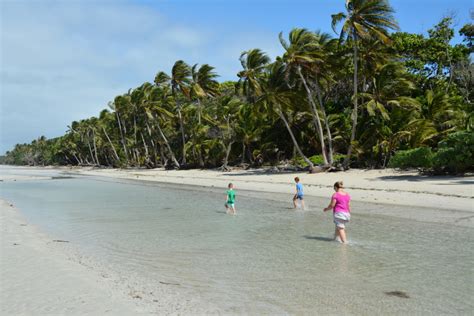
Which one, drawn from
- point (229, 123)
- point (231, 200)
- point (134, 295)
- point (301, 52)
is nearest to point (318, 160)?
point (301, 52)

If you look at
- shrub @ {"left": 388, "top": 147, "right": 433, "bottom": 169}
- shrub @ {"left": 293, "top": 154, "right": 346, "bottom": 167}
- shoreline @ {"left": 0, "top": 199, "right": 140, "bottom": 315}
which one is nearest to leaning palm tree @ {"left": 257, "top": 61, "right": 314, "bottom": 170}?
shrub @ {"left": 293, "top": 154, "right": 346, "bottom": 167}

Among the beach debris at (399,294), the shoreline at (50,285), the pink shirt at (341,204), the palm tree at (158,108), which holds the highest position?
the palm tree at (158,108)

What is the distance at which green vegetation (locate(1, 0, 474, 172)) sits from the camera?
88.5 feet

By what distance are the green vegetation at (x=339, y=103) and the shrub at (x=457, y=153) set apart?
49 millimetres

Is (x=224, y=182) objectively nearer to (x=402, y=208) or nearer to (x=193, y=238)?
(x=402, y=208)

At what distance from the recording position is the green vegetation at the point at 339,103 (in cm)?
2698

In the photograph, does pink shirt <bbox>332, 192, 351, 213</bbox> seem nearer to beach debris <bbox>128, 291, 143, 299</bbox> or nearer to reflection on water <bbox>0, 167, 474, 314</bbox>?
reflection on water <bbox>0, 167, 474, 314</bbox>

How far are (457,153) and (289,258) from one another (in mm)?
14846

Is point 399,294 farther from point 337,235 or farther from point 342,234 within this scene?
point 337,235

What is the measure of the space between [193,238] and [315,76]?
23.0 m

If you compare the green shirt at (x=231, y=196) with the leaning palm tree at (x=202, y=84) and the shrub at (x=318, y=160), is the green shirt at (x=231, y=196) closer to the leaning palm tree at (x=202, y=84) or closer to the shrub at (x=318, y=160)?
the shrub at (x=318, y=160)

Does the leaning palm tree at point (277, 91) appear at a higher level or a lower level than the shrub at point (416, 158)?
higher

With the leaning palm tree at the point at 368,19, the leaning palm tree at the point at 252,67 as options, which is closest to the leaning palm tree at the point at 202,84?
the leaning palm tree at the point at 252,67

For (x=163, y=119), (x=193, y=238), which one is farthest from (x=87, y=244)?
(x=163, y=119)
